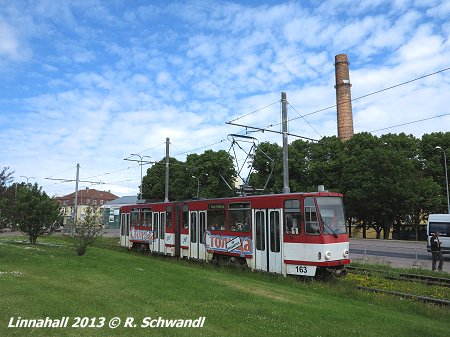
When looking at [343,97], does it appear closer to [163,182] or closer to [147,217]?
[163,182]

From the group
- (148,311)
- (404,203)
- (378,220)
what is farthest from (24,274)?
(378,220)

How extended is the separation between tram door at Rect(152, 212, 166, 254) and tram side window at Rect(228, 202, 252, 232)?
6138 mm

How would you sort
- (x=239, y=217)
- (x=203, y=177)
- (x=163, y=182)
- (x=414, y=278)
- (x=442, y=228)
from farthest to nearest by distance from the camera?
(x=163, y=182) < (x=203, y=177) < (x=442, y=228) < (x=239, y=217) < (x=414, y=278)

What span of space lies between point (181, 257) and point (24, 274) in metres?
9.59

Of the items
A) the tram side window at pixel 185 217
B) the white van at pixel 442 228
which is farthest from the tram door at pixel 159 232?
the white van at pixel 442 228

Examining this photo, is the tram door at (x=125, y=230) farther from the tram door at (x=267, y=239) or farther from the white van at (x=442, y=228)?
the white van at (x=442, y=228)

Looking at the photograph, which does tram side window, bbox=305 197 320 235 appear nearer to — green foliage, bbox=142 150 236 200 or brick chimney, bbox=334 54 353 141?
green foliage, bbox=142 150 236 200

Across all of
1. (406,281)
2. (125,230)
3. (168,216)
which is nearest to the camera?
(406,281)

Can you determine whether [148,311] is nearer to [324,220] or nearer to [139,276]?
[139,276]

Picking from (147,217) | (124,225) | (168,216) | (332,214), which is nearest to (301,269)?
(332,214)

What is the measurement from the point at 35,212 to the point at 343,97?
57710 millimetres

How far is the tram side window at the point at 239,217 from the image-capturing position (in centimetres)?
1571

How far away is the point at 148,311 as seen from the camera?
24.8 feet

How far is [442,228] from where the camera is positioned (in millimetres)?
23812
